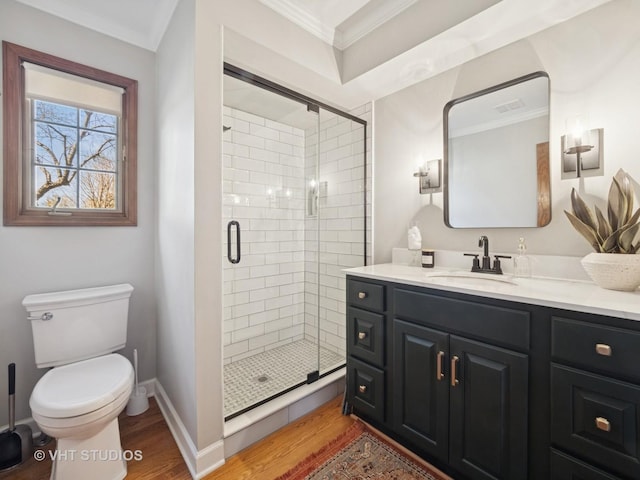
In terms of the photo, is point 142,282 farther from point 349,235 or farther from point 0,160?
point 349,235

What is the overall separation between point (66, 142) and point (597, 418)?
2972 mm

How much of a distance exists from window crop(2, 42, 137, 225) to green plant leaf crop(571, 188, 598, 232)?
260 centimetres

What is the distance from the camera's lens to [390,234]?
2211 millimetres

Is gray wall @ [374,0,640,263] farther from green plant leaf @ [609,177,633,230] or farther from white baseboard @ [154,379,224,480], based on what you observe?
white baseboard @ [154,379,224,480]

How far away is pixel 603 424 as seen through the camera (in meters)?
0.92

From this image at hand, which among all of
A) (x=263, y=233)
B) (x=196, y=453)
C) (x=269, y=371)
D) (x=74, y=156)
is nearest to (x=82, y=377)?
(x=196, y=453)

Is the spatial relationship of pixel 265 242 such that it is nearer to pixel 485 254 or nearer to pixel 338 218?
pixel 338 218

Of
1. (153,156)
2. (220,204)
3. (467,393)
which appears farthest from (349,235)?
(153,156)

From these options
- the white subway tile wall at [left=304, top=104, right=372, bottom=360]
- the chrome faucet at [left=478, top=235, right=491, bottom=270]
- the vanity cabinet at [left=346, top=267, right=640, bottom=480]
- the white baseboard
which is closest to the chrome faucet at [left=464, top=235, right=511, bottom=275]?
the chrome faucet at [left=478, top=235, right=491, bottom=270]

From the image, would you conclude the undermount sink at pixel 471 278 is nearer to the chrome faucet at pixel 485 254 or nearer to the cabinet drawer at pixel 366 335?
the chrome faucet at pixel 485 254

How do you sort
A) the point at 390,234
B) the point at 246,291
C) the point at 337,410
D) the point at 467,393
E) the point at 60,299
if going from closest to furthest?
the point at 467,393 < the point at 60,299 < the point at 337,410 < the point at 390,234 < the point at 246,291

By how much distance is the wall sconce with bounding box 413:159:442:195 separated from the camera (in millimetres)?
1903

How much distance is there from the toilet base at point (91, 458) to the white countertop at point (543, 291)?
5.03 feet

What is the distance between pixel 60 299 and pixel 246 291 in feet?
3.89
